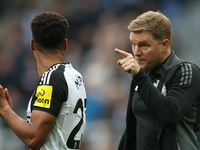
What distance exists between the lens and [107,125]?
268 inches

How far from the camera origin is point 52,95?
2334 millimetres

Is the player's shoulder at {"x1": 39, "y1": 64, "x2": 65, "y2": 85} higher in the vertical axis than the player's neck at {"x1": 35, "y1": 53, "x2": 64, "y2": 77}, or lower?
lower

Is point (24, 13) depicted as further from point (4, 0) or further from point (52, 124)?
point (52, 124)

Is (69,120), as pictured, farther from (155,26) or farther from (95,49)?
(95,49)

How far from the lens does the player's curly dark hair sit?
2.52m

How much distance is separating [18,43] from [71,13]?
5.26ft

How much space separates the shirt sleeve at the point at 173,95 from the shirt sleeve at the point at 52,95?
0.59 m

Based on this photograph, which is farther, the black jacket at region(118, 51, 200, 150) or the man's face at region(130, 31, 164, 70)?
the man's face at region(130, 31, 164, 70)

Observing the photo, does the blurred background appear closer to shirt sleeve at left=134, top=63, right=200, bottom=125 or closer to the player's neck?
the player's neck

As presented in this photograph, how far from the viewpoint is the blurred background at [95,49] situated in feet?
22.3

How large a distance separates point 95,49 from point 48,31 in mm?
5050

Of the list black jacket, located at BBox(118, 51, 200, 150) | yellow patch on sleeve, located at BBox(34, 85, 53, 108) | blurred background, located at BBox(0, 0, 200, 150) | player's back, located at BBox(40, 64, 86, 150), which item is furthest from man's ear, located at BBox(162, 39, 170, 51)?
blurred background, located at BBox(0, 0, 200, 150)

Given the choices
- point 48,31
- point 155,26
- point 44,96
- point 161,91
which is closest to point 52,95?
point 44,96

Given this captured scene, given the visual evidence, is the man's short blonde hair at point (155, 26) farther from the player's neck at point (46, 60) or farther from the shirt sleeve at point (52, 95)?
the shirt sleeve at point (52, 95)
